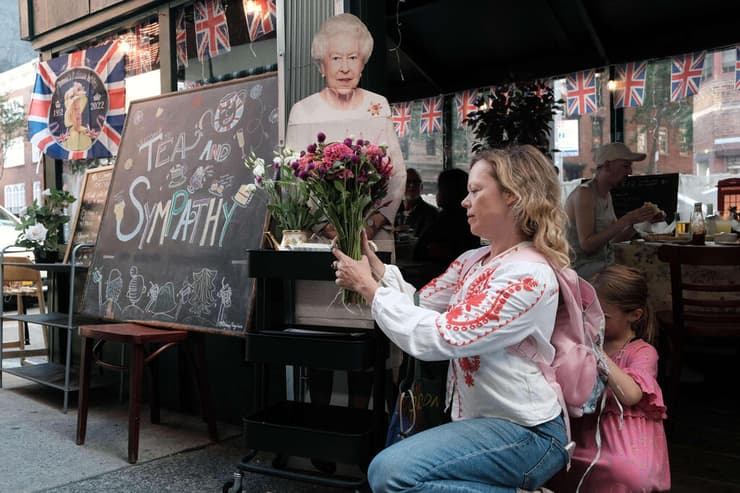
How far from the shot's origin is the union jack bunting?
4.73 metres

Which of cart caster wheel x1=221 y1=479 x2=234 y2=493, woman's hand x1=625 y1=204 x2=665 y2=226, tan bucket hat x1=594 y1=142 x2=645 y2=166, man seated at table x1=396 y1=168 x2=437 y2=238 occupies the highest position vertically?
tan bucket hat x1=594 y1=142 x2=645 y2=166

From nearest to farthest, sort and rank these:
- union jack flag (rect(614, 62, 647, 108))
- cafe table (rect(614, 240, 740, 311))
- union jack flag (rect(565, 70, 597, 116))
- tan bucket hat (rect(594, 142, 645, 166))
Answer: tan bucket hat (rect(594, 142, 645, 166)), cafe table (rect(614, 240, 740, 311)), union jack flag (rect(614, 62, 647, 108)), union jack flag (rect(565, 70, 597, 116))

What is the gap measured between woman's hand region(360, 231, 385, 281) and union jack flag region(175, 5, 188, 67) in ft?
8.30

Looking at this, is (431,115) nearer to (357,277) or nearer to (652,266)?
(652,266)

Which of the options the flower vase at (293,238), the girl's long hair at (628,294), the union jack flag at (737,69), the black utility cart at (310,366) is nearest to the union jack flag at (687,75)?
the union jack flag at (737,69)

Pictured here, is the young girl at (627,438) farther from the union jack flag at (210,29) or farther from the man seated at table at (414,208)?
the man seated at table at (414,208)

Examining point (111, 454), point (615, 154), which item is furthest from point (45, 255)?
point (615, 154)

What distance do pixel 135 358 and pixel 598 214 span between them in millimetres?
2723

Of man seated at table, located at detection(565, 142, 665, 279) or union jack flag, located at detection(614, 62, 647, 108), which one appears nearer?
man seated at table, located at detection(565, 142, 665, 279)

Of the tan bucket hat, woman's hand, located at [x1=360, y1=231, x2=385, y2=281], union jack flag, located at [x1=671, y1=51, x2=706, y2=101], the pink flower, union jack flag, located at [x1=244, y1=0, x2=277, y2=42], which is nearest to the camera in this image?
woman's hand, located at [x1=360, y1=231, x2=385, y2=281]

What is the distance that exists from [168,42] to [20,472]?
107 inches

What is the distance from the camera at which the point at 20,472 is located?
298 cm

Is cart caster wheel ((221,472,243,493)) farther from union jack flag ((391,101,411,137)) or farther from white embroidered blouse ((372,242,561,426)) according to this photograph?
union jack flag ((391,101,411,137))

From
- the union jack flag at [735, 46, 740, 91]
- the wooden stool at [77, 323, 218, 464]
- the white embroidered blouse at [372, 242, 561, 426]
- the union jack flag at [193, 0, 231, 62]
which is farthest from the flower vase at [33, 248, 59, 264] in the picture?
the union jack flag at [735, 46, 740, 91]
